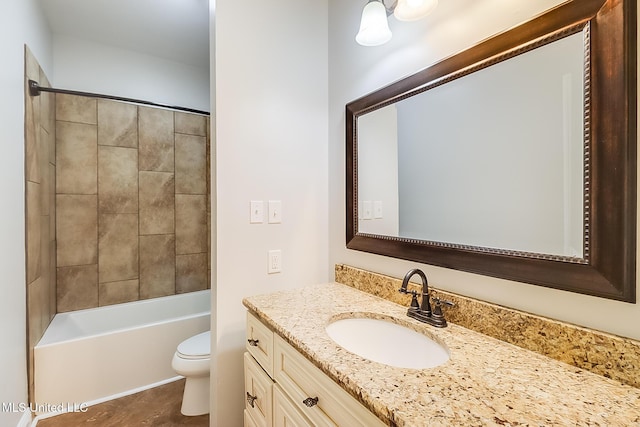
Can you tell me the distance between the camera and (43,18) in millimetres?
2115

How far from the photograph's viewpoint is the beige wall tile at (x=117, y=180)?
8.32 ft

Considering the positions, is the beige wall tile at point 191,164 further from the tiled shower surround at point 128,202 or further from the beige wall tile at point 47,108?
the beige wall tile at point 47,108

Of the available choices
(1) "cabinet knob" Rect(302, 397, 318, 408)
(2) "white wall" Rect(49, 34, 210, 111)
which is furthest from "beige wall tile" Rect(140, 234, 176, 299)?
(1) "cabinet knob" Rect(302, 397, 318, 408)

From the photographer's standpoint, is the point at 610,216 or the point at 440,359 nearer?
the point at 610,216

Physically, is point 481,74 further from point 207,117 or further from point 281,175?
point 207,117

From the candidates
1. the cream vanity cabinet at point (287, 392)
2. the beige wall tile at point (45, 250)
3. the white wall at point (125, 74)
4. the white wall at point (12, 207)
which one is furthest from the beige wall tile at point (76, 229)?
the cream vanity cabinet at point (287, 392)

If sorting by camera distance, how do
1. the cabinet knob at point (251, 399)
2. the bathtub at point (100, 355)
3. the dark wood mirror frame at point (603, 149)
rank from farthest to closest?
the bathtub at point (100, 355), the cabinet knob at point (251, 399), the dark wood mirror frame at point (603, 149)

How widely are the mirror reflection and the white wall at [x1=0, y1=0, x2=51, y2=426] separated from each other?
185 centimetres

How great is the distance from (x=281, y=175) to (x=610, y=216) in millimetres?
1329

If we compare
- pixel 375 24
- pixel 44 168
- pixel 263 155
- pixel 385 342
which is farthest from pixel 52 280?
pixel 375 24

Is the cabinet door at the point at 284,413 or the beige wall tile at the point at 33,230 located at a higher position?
the beige wall tile at the point at 33,230

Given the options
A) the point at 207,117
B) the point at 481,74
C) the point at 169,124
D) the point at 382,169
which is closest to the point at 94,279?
the point at 169,124

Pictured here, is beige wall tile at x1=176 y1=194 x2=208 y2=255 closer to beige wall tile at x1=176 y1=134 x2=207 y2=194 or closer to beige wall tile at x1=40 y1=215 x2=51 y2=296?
beige wall tile at x1=176 y1=134 x2=207 y2=194

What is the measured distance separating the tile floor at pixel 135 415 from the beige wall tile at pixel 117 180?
1.52 metres
